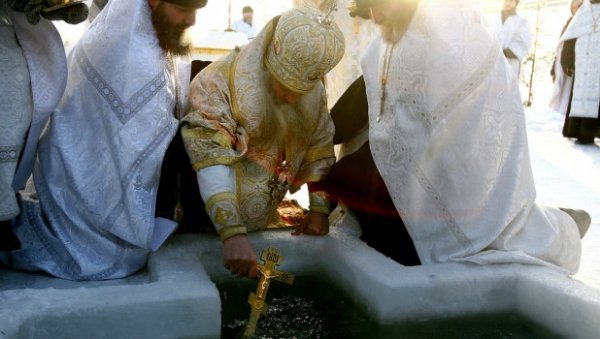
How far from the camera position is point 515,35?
10273 mm

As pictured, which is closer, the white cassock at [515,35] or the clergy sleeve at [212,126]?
the clergy sleeve at [212,126]

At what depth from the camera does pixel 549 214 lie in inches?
115

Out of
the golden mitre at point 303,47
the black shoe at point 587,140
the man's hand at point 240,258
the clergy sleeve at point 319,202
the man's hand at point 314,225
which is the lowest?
the black shoe at point 587,140

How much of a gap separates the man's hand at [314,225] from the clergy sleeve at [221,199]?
55 cm

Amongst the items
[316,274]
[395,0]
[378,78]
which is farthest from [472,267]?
[395,0]

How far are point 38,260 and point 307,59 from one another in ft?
4.39

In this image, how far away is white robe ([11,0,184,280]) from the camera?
247 cm

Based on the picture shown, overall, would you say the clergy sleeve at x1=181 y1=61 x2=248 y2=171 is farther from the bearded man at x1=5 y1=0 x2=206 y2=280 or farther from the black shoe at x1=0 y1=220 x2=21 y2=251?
the black shoe at x1=0 y1=220 x2=21 y2=251

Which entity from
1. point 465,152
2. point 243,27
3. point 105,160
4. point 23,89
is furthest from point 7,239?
point 243,27

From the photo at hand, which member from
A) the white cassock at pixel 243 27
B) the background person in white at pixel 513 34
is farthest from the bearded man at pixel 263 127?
the white cassock at pixel 243 27

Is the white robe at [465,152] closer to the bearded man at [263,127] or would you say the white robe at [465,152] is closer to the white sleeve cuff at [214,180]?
the bearded man at [263,127]

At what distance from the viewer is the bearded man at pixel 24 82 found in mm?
2307

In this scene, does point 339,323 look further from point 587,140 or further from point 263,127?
point 587,140

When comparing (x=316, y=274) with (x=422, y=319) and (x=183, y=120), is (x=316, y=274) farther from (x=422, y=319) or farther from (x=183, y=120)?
(x=183, y=120)
